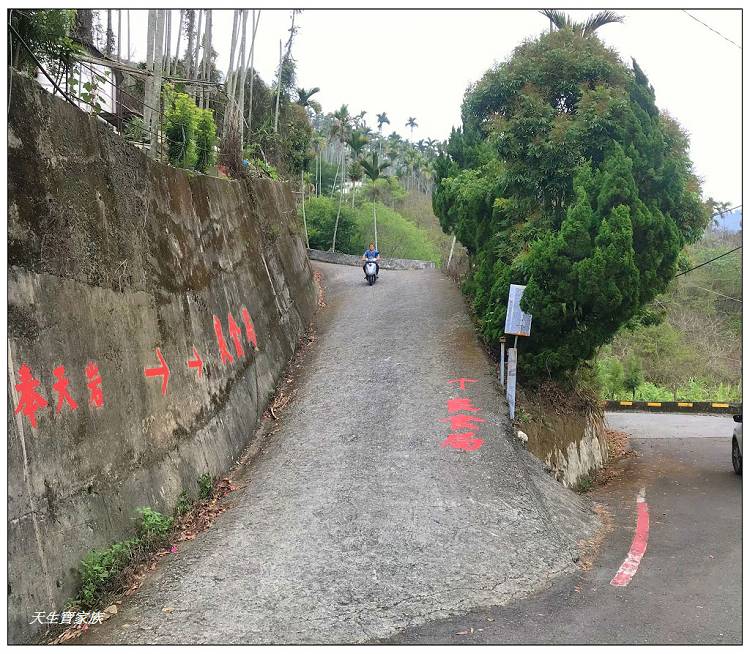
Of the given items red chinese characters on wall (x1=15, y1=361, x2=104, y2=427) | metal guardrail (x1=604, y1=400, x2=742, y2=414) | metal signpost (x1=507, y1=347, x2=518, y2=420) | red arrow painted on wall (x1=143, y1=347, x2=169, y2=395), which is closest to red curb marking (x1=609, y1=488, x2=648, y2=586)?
metal signpost (x1=507, y1=347, x2=518, y2=420)

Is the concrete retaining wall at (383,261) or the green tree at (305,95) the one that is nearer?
the concrete retaining wall at (383,261)

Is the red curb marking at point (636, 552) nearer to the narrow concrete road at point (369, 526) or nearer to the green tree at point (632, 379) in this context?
the narrow concrete road at point (369, 526)

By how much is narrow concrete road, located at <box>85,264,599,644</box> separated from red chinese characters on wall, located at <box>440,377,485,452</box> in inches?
3.0

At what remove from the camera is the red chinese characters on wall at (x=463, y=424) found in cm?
1013

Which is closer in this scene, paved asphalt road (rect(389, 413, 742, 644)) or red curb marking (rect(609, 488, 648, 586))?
paved asphalt road (rect(389, 413, 742, 644))

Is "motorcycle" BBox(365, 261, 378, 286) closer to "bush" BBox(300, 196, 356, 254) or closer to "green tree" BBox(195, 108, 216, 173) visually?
"green tree" BBox(195, 108, 216, 173)

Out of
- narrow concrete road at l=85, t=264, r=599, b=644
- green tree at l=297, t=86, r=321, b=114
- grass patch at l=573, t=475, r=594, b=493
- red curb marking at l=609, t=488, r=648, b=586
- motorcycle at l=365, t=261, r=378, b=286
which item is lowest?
grass patch at l=573, t=475, r=594, b=493

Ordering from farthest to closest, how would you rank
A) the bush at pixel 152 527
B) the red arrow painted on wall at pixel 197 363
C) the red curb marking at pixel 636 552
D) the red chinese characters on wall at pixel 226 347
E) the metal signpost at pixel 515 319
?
the metal signpost at pixel 515 319
the red arrow painted on wall at pixel 197 363
the red chinese characters on wall at pixel 226 347
the red curb marking at pixel 636 552
the bush at pixel 152 527

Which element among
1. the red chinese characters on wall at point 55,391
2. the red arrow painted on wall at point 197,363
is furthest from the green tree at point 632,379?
the red chinese characters on wall at point 55,391

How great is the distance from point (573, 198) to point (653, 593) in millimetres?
9044

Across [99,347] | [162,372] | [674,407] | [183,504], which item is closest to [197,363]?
[162,372]

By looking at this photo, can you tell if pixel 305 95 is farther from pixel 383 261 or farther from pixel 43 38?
pixel 43 38

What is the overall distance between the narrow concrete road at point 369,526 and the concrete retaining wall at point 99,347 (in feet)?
2.43

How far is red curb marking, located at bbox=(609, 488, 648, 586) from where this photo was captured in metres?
7.15
